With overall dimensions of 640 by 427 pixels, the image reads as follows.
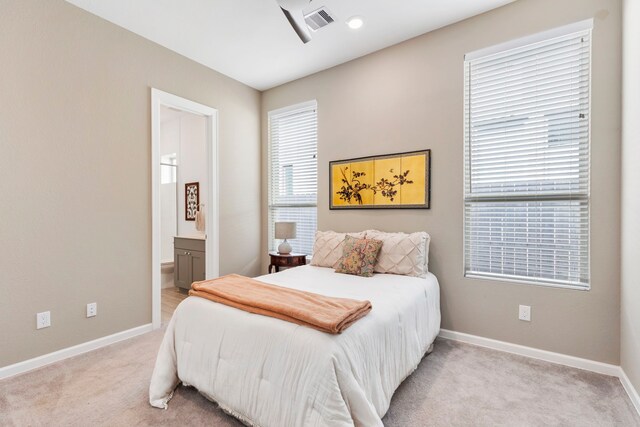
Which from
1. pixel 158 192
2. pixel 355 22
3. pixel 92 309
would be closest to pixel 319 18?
pixel 355 22

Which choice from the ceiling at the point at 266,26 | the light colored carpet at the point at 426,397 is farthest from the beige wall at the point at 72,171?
the light colored carpet at the point at 426,397

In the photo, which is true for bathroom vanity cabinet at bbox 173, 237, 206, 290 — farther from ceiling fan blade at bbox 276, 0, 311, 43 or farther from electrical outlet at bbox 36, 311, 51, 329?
ceiling fan blade at bbox 276, 0, 311, 43

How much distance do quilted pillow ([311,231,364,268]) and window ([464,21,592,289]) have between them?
1187mm

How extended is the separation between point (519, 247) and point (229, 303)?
236 cm

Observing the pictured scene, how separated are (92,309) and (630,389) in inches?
159

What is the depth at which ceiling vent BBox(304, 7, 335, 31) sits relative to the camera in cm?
259

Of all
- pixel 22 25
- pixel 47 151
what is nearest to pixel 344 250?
pixel 47 151

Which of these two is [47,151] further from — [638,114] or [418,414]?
[638,114]

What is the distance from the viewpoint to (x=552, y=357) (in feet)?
7.82

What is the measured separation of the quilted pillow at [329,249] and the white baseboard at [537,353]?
1209 millimetres

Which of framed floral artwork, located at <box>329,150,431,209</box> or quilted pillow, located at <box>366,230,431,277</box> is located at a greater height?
framed floral artwork, located at <box>329,150,431,209</box>

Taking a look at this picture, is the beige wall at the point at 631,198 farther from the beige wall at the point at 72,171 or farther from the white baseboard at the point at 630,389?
the beige wall at the point at 72,171

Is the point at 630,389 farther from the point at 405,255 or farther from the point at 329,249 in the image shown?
the point at 329,249

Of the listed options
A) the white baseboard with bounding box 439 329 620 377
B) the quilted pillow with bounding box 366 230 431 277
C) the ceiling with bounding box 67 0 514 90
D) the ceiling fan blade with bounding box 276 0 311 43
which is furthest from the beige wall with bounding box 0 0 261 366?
the white baseboard with bounding box 439 329 620 377
